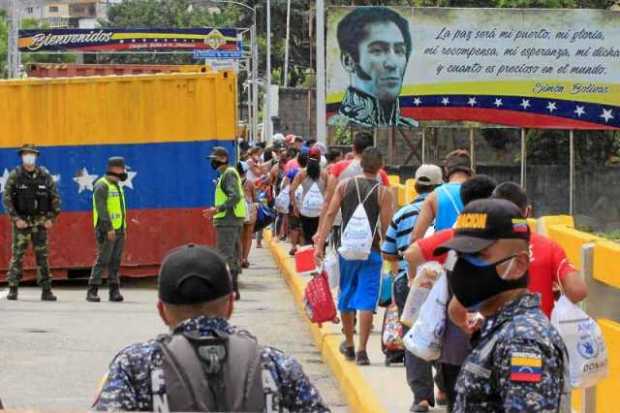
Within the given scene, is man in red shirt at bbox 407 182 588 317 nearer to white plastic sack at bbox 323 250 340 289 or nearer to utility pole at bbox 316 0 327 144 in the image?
white plastic sack at bbox 323 250 340 289

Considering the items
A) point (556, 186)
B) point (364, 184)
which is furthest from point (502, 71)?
point (364, 184)

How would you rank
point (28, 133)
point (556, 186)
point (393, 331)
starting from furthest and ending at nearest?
point (556, 186)
point (28, 133)
point (393, 331)

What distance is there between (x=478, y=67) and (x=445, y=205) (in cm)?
2606

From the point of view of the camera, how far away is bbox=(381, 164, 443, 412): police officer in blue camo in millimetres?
9859

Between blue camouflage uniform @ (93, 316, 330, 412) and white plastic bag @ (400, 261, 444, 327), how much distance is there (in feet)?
12.3

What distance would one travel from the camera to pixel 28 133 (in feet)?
66.3

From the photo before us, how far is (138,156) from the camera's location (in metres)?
20.5

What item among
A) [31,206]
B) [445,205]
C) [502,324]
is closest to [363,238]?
[445,205]

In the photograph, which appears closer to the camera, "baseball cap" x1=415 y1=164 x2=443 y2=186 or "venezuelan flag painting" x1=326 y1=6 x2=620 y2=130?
"baseball cap" x1=415 y1=164 x2=443 y2=186

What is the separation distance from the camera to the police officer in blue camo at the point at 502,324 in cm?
407

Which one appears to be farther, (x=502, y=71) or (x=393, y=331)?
(x=502, y=71)

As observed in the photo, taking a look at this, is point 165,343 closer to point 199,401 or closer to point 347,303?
point 199,401

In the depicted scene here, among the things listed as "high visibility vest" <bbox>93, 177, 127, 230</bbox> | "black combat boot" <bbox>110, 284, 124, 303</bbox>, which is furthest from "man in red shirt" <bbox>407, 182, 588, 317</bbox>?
"black combat boot" <bbox>110, 284, 124, 303</bbox>

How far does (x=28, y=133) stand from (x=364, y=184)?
354 inches
